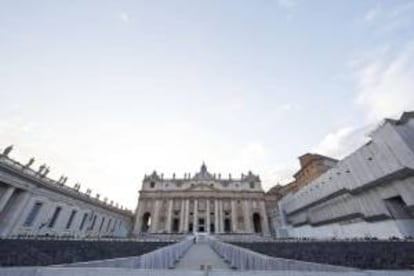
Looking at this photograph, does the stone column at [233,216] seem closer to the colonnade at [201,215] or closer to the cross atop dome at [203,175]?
the colonnade at [201,215]

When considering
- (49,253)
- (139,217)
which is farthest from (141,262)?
(139,217)

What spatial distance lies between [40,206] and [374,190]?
1548 inches

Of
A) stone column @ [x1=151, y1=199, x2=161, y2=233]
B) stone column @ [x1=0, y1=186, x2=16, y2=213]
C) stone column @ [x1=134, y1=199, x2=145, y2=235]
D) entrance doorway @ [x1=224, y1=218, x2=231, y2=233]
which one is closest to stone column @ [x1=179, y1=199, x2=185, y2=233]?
stone column @ [x1=151, y1=199, x2=161, y2=233]

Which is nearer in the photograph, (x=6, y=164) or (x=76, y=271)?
(x=76, y=271)

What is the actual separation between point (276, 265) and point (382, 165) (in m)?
23.2

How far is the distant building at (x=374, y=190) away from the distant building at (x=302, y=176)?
315 inches

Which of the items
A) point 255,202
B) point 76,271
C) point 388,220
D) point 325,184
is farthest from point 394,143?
point 255,202

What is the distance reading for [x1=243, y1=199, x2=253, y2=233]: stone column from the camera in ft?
189

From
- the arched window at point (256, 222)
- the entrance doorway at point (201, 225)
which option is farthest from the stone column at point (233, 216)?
the entrance doorway at point (201, 225)

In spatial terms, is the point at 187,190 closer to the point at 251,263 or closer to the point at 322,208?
the point at 322,208

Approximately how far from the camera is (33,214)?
2689 cm

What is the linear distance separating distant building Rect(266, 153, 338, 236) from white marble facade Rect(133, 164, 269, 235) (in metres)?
4.43

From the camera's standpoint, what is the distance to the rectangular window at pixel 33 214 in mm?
25984

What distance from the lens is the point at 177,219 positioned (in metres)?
61.8
